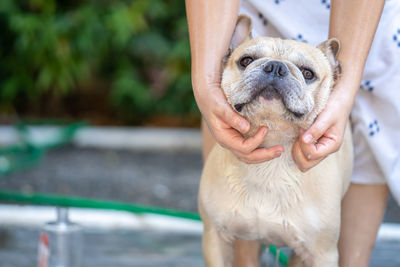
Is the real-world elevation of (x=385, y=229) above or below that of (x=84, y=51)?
below

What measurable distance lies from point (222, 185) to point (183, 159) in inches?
160

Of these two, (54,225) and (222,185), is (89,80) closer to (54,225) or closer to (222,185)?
(54,225)

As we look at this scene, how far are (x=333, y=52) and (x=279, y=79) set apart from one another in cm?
26

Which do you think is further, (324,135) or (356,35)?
(356,35)

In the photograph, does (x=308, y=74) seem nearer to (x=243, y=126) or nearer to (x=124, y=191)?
(x=243, y=126)

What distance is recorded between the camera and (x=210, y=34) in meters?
1.50

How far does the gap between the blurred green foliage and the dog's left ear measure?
4.77 metres

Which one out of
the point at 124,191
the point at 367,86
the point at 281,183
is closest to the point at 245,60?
the point at 281,183

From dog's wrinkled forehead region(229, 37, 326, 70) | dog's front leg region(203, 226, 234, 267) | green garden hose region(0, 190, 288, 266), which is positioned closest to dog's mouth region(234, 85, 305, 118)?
dog's wrinkled forehead region(229, 37, 326, 70)

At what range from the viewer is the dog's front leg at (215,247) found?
1.54 meters

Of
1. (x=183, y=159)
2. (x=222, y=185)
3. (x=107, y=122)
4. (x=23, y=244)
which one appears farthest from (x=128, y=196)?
(x=107, y=122)

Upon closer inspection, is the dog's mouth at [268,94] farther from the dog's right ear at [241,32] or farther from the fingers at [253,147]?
the dog's right ear at [241,32]

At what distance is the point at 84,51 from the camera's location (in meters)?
6.24

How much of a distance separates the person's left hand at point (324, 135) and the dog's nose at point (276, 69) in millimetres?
132
